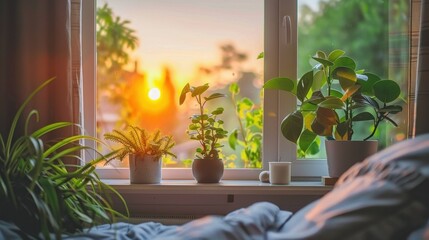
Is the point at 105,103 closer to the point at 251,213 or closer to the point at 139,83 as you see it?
the point at 139,83

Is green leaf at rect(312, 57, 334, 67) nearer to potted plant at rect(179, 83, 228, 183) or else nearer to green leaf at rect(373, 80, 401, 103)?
green leaf at rect(373, 80, 401, 103)

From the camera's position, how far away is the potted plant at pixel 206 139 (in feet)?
7.04

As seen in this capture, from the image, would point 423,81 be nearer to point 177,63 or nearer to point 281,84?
point 281,84

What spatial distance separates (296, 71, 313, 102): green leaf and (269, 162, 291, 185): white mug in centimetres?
30

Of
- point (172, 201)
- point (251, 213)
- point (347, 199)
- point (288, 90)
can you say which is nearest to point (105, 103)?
point (172, 201)

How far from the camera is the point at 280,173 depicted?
7.04ft

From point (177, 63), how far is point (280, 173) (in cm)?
74

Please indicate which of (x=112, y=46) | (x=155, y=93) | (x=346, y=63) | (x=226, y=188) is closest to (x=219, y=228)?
(x=226, y=188)

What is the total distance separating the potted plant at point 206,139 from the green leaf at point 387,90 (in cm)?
64

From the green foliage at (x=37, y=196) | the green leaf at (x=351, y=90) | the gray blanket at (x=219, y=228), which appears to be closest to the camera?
the gray blanket at (x=219, y=228)

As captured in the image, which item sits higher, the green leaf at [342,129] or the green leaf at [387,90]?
the green leaf at [387,90]

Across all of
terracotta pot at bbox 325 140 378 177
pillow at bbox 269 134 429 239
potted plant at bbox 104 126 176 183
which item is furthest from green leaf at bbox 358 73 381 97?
pillow at bbox 269 134 429 239

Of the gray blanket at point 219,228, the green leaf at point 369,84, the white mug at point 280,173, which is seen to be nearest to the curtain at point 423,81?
the green leaf at point 369,84

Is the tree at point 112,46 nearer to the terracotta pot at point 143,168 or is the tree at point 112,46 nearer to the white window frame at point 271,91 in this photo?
the white window frame at point 271,91
